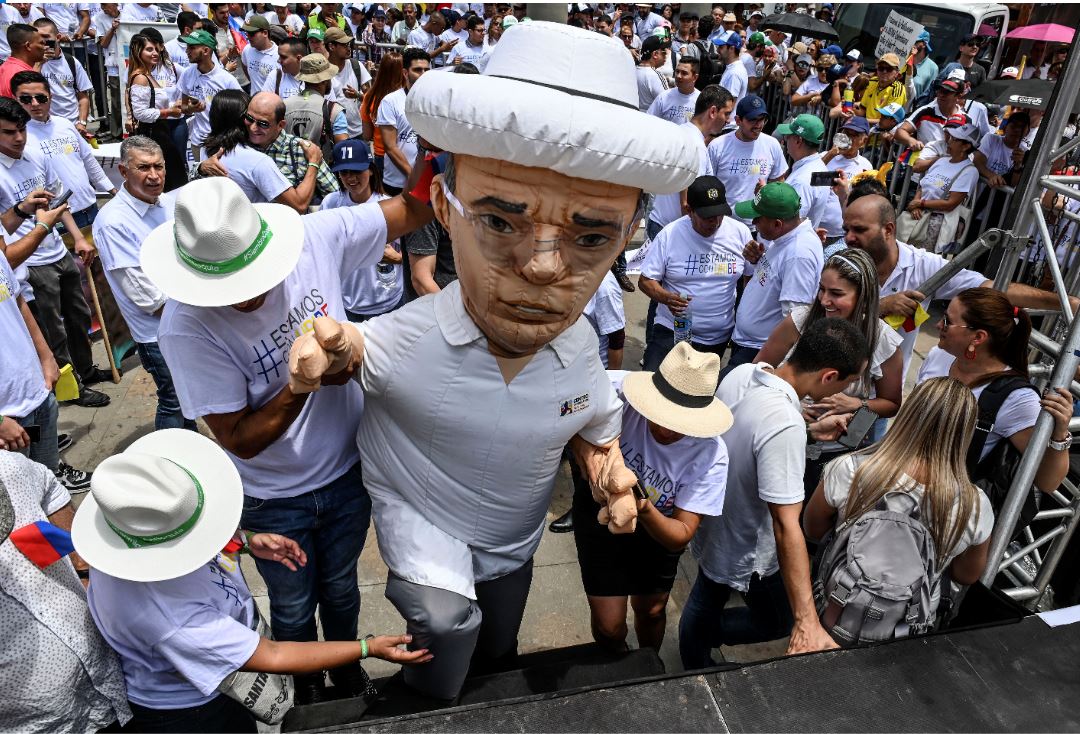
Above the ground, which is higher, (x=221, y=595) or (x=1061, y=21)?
(x=1061, y=21)

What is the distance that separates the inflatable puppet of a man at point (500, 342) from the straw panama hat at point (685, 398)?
0.20 metres

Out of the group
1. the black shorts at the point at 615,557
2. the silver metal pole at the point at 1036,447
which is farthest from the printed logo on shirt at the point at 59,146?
the silver metal pole at the point at 1036,447

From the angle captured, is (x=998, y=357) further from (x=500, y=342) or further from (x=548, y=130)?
(x=548, y=130)

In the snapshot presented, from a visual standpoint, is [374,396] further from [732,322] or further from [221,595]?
[732,322]

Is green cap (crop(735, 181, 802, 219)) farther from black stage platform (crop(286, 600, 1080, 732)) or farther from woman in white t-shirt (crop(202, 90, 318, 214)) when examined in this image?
woman in white t-shirt (crop(202, 90, 318, 214))

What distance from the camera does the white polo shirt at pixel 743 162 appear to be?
6.20 m

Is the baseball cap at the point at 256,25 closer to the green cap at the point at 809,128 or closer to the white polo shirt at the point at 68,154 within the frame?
the white polo shirt at the point at 68,154

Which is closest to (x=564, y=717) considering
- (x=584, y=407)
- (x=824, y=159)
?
(x=584, y=407)

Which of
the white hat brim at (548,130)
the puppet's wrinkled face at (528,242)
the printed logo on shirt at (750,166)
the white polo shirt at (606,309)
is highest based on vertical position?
the white hat brim at (548,130)

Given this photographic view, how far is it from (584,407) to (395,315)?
0.59 m

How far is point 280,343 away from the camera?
2201mm

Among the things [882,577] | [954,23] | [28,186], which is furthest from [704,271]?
[954,23]

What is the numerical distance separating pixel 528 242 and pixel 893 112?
8353 millimetres

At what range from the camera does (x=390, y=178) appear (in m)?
6.36
